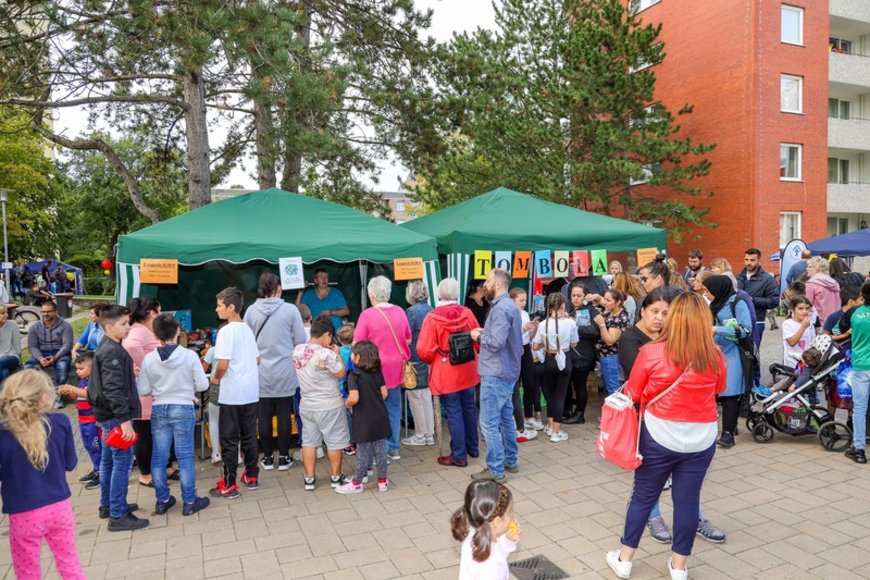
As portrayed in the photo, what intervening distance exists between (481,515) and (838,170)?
1136 inches

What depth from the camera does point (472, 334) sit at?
5.33 metres

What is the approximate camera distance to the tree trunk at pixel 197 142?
9.50m

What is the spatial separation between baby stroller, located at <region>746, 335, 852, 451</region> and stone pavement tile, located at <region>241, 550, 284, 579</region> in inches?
195

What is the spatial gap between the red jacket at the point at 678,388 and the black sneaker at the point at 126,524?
3.83 metres

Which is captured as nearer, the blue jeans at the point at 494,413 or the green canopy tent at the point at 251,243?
the blue jeans at the point at 494,413

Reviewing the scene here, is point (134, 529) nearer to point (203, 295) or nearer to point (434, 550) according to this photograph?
point (434, 550)

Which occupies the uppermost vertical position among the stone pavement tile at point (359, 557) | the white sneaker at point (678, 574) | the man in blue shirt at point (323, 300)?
the man in blue shirt at point (323, 300)

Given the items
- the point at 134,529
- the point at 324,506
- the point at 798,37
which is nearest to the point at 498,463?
the point at 324,506

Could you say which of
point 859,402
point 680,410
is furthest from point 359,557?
point 859,402

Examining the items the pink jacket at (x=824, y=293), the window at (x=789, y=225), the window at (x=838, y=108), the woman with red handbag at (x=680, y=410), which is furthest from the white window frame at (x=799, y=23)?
the woman with red handbag at (x=680, y=410)

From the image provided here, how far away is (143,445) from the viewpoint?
5.17 meters

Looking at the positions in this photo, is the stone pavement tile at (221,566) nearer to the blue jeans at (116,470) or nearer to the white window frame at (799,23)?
the blue jeans at (116,470)

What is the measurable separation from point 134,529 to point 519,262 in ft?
16.9

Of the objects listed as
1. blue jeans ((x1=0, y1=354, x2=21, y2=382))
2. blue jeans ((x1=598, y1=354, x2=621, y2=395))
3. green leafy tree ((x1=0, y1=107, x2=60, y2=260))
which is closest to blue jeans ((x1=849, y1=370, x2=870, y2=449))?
blue jeans ((x1=598, y1=354, x2=621, y2=395))
